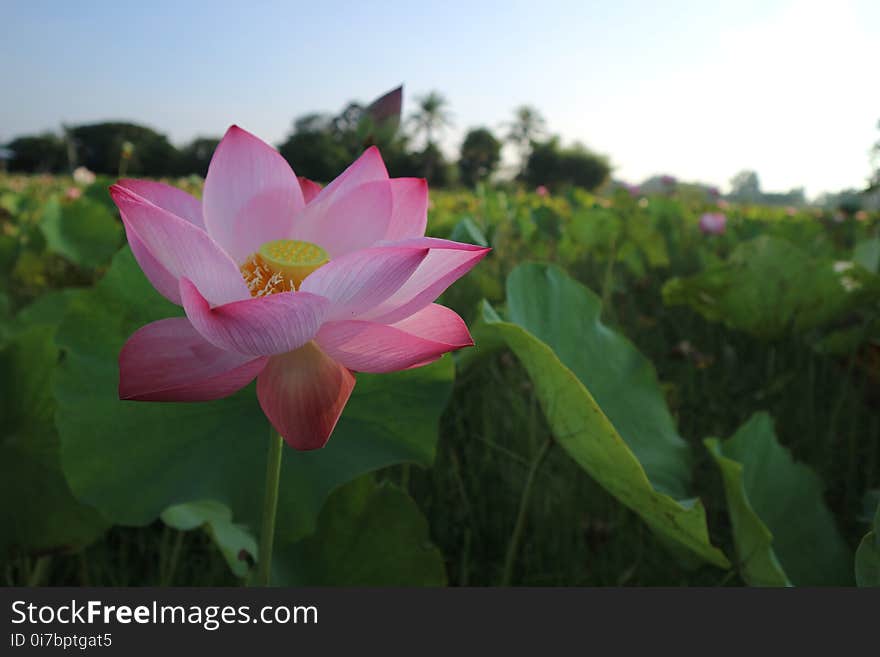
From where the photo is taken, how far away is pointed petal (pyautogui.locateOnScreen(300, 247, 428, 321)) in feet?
0.85

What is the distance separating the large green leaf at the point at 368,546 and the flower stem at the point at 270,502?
168 millimetres

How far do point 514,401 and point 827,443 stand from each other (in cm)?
42

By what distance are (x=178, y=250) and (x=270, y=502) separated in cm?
14

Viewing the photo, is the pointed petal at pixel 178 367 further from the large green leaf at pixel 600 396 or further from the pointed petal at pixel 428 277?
the large green leaf at pixel 600 396

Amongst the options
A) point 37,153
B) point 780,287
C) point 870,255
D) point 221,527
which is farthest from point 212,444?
point 37,153

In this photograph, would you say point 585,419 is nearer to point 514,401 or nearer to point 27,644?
point 27,644

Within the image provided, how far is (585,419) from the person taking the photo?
440 millimetres

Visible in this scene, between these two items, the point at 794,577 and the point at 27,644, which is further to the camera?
the point at 794,577

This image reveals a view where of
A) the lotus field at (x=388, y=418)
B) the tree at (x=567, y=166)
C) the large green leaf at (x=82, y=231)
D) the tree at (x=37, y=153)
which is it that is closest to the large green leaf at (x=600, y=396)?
the lotus field at (x=388, y=418)

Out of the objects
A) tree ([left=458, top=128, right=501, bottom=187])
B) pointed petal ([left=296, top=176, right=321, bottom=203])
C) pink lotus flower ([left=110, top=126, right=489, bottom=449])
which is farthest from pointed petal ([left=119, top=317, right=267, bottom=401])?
Result: tree ([left=458, top=128, right=501, bottom=187])

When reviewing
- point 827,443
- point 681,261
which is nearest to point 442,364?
point 827,443

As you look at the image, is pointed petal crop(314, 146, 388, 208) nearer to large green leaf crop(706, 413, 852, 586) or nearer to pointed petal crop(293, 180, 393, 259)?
pointed petal crop(293, 180, 393, 259)

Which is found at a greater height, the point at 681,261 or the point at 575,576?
the point at 681,261

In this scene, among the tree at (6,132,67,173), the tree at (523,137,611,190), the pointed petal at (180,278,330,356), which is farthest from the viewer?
the tree at (523,137,611,190)
